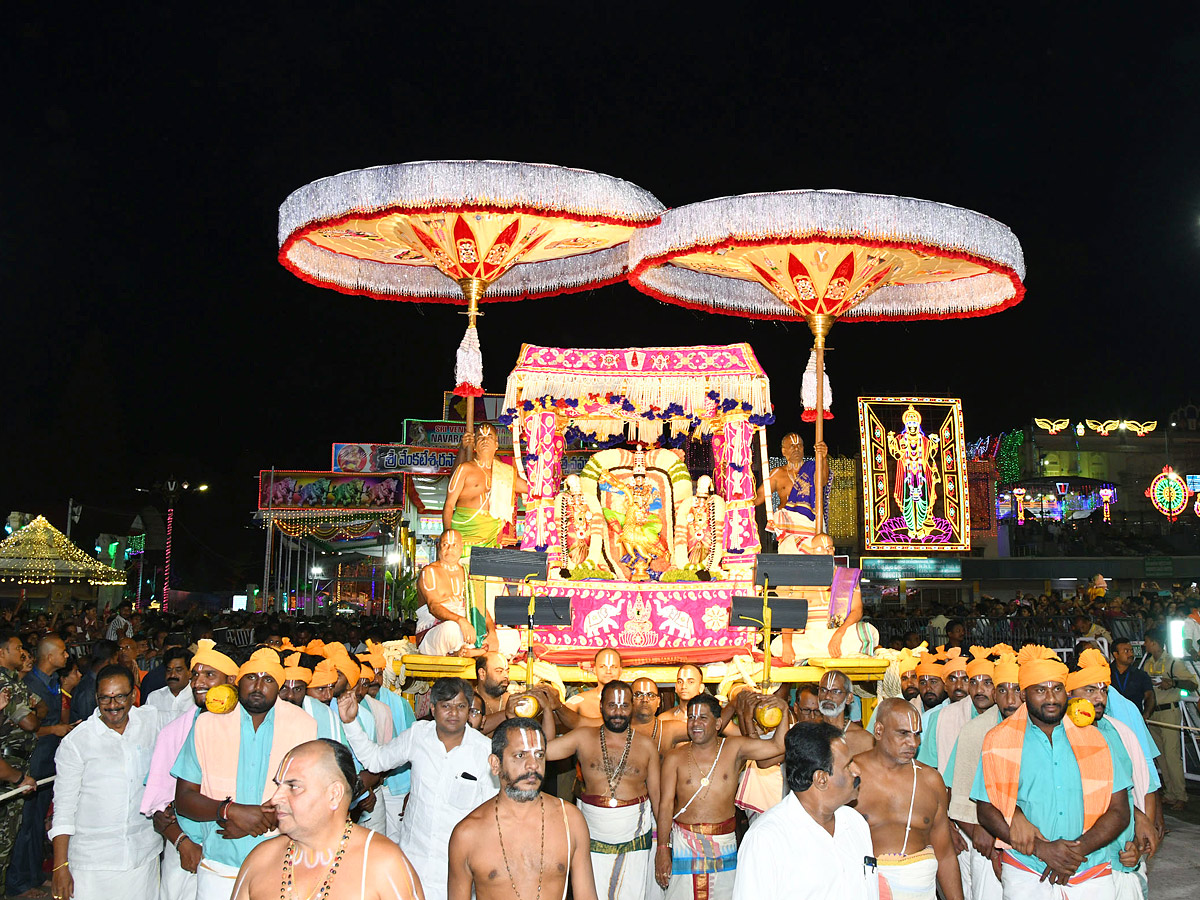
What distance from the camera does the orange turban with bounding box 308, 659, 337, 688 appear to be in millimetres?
6477

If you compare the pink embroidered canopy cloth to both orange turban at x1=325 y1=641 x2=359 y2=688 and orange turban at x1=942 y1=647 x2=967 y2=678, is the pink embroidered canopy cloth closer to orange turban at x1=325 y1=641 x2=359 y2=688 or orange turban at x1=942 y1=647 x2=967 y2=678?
orange turban at x1=942 y1=647 x2=967 y2=678

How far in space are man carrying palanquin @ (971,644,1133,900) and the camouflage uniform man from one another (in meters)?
5.30

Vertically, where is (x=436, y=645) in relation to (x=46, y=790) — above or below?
above

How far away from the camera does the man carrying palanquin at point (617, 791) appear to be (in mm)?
5906

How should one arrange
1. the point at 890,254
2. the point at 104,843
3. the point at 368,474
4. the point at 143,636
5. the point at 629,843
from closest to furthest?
the point at 104,843 → the point at 629,843 → the point at 890,254 → the point at 143,636 → the point at 368,474

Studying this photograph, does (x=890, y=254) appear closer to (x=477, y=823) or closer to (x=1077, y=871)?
(x=1077, y=871)

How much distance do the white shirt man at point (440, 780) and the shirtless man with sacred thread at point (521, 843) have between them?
43.5 inches

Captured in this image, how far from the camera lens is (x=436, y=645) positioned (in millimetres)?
10445

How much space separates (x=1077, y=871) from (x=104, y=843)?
477cm

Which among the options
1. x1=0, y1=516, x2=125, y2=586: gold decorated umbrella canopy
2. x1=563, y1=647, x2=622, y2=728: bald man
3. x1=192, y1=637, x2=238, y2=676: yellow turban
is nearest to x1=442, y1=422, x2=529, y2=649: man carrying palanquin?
x1=563, y1=647, x2=622, y2=728: bald man

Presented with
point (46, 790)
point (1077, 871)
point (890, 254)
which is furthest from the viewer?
point (890, 254)

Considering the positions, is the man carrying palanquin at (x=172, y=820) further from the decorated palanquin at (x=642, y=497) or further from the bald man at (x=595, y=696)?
the decorated palanquin at (x=642, y=497)

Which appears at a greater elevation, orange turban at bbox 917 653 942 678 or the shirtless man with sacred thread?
orange turban at bbox 917 653 942 678

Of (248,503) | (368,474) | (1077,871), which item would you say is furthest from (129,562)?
(1077,871)
